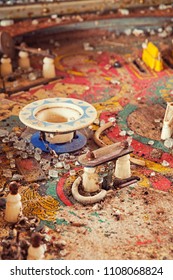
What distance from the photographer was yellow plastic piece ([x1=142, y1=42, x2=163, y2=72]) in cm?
780

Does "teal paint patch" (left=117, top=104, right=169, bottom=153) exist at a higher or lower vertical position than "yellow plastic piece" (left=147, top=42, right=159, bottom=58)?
lower

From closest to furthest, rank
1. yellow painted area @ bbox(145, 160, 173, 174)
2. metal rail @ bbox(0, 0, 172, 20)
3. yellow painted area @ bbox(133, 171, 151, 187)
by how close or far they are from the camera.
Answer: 1. yellow painted area @ bbox(133, 171, 151, 187)
2. yellow painted area @ bbox(145, 160, 173, 174)
3. metal rail @ bbox(0, 0, 172, 20)

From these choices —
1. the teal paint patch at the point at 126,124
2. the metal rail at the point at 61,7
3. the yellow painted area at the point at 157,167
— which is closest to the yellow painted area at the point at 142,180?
the yellow painted area at the point at 157,167

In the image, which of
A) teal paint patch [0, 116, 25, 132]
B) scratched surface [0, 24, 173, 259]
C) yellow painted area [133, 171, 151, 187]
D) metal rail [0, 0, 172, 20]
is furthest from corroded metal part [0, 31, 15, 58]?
yellow painted area [133, 171, 151, 187]

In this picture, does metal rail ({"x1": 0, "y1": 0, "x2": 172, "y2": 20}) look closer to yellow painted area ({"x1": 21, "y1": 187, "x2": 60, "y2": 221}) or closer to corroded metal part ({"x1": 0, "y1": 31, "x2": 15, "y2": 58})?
corroded metal part ({"x1": 0, "y1": 31, "x2": 15, "y2": 58})

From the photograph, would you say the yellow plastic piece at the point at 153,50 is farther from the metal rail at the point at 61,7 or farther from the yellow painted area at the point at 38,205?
the yellow painted area at the point at 38,205

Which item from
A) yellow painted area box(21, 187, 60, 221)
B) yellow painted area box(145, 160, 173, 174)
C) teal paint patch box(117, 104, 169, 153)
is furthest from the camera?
teal paint patch box(117, 104, 169, 153)

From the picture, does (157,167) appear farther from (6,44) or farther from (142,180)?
(6,44)

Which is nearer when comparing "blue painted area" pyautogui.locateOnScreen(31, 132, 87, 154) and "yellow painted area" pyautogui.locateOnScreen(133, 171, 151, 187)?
"yellow painted area" pyautogui.locateOnScreen(133, 171, 151, 187)

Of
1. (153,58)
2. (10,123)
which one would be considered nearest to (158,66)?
(153,58)

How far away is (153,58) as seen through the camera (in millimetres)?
7824

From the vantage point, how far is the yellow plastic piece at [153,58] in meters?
7.80

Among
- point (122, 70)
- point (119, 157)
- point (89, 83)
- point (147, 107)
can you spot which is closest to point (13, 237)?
point (119, 157)

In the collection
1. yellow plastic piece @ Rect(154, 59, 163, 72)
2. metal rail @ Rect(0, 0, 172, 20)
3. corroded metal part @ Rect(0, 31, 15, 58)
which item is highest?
metal rail @ Rect(0, 0, 172, 20)
